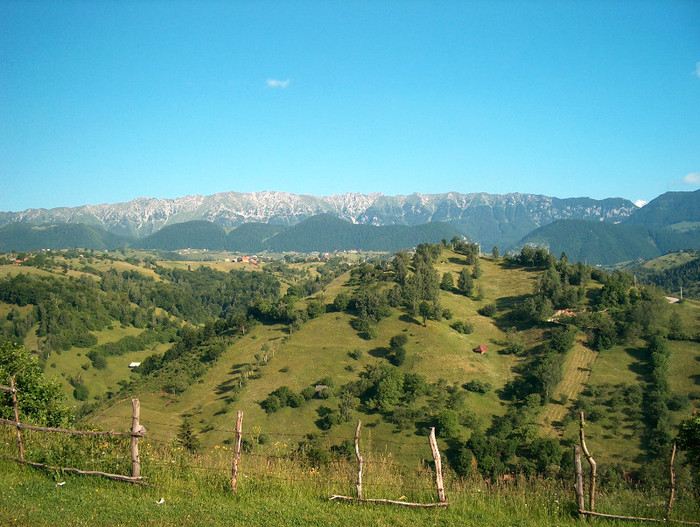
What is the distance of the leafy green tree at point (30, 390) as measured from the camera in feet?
66.0

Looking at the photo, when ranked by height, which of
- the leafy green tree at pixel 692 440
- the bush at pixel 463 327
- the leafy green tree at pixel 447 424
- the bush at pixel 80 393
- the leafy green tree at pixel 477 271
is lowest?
the bush at pixel 80 393

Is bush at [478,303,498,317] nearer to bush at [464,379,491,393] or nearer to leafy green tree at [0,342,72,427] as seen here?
bush at [464,379,491,393]

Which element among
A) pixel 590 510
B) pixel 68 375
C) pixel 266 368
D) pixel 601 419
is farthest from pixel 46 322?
pixel 590 510

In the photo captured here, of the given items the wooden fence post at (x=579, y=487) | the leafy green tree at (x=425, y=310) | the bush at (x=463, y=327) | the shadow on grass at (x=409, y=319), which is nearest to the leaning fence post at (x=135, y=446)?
the wooden fence post at (x=579, y=487)

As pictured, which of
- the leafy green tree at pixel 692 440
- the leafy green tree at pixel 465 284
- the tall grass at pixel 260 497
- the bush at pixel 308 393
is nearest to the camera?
the tall grass at pixel 260 497

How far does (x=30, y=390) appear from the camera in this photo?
68.3 feet

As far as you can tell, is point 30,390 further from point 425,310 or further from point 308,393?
point 425,310

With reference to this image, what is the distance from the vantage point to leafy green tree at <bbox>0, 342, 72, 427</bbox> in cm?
2011

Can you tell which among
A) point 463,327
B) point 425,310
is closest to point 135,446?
point 425,310

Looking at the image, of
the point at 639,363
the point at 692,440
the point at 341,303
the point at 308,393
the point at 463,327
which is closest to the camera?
the point at 692,440

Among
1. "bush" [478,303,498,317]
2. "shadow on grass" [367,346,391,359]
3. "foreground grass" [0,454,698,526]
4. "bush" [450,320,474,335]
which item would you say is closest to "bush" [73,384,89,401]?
"shadow on grass" [367,346,391,359]

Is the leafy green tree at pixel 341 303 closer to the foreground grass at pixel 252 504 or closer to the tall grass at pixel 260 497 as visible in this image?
the tall grass at pixel 260 497

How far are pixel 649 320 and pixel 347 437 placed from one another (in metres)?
55.3

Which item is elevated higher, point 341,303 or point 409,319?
point 341,303
